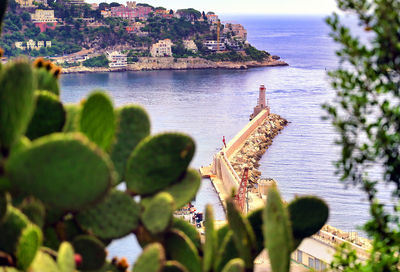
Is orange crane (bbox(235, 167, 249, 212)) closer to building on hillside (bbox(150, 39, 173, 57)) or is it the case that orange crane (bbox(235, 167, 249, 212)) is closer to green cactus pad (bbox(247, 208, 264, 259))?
green cactus pad (bbox(247, 208, 264, 259))

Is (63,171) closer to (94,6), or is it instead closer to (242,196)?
(242,196)

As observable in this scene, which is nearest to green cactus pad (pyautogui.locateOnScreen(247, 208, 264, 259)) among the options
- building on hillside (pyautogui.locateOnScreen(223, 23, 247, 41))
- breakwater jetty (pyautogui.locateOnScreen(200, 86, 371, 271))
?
breakwater jetty (pyautogui.locateOnScreen(200, 86, 371, 271))

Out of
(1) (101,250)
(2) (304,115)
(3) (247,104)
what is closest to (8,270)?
(1) (101,250)


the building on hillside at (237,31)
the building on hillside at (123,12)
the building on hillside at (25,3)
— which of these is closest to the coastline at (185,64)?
the building on hillside at (237,31)

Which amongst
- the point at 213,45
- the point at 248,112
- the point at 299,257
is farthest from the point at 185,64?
the point at 299,257

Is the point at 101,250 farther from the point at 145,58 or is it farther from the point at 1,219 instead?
the point at 145,58
